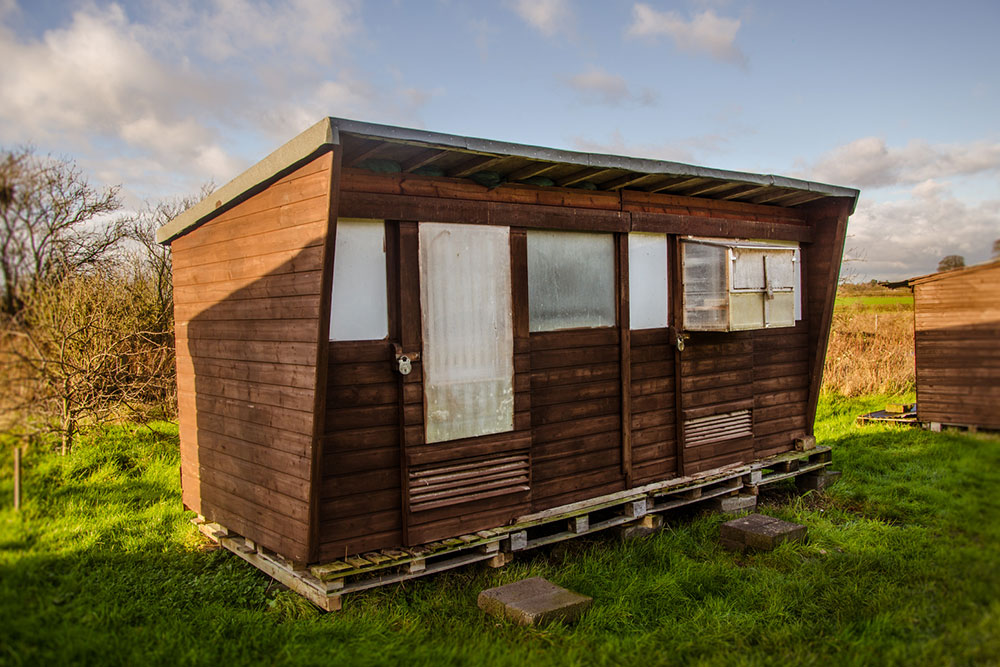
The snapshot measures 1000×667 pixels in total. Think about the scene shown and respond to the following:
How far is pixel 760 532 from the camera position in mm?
6469

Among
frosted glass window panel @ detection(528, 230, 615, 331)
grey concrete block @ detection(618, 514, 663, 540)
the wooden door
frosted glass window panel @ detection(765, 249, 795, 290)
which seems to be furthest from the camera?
frosted glass window panel @ detection(765, 249, 795, 290)

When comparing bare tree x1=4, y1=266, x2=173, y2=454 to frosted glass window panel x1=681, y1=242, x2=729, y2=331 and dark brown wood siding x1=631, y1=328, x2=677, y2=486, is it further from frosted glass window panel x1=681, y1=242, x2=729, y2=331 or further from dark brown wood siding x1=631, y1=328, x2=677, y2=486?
frosted glass window panel x1=681, y1=242, x2=729, y2=331

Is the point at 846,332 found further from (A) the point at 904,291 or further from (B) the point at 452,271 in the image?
(B) the point at 452,271

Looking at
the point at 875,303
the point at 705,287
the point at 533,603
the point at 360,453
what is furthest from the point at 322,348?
the point at 875,303

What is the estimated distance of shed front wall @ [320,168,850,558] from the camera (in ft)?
17.2

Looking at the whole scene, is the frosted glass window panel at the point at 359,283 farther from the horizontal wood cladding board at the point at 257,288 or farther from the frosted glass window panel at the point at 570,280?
the frosted glass window panel at the point at 570,280

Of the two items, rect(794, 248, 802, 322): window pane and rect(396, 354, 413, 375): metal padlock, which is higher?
rect(794, 248, 802, 322): window pane

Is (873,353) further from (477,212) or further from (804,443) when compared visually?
(477,212)

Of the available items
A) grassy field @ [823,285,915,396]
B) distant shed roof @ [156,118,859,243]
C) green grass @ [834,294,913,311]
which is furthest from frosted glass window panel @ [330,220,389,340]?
green grass @ [834,294,913,311]

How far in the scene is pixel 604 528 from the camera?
6641 millimetres

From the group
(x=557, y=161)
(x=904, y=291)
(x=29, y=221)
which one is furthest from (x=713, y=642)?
(x=904, y=291)

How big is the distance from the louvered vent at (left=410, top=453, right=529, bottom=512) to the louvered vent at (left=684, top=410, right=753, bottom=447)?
2.34 metres

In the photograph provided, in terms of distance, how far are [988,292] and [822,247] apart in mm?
5532

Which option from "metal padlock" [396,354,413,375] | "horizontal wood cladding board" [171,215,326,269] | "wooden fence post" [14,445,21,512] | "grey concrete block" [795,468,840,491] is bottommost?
"grey concrete block" [795,468,840,491]
